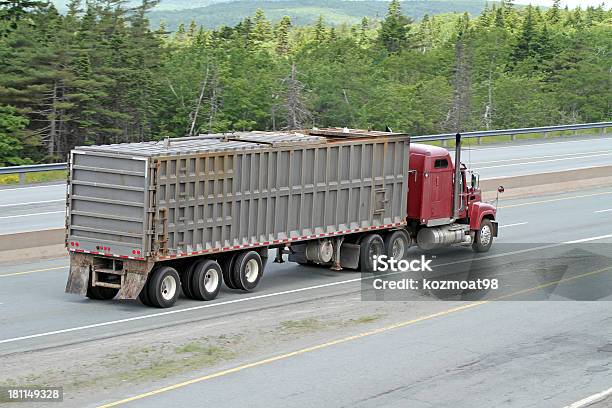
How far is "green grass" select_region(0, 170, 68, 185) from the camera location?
4575 centimetres

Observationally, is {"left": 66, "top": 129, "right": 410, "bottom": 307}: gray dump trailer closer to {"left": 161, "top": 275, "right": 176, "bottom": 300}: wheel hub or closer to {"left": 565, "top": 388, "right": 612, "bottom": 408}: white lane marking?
{"left": 161, "top": 275, "right": 176, "bottom": 300}: wheel hub

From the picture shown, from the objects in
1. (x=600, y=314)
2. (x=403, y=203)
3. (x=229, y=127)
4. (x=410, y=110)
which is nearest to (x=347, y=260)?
(x=403, y=203)

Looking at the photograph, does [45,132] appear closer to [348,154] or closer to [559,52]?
[348,154]

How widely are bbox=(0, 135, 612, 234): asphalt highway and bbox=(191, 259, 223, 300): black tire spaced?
1151 centimetres

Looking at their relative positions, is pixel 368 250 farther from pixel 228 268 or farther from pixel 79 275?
pixel 79 275

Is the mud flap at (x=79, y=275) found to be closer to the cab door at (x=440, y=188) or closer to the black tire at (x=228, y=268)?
the black tire at (x=228, y=268)

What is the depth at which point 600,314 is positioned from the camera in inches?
906

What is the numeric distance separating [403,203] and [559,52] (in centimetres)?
8792

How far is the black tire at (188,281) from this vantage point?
931 inches

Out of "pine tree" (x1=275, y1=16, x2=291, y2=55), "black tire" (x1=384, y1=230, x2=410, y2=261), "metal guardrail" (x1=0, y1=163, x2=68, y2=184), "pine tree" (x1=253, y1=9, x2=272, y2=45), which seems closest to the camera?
"black tire" (x1=384, y1=230, x2=410, y2=261)

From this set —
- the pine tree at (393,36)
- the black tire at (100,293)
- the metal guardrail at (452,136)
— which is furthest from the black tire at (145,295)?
the pine tree at (393,36)

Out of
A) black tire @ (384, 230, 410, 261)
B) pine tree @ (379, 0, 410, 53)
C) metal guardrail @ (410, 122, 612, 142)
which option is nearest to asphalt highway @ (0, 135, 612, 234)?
metal guardrail @ (410, 122, 612, 142)

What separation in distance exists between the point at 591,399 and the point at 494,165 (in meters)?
35.4

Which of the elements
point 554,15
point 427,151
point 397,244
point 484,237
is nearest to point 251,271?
point 397,244
